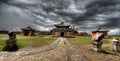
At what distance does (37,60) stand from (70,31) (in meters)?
51.3

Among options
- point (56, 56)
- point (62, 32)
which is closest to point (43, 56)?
point (56, 56)

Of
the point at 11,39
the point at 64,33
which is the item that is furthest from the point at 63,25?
the point at 11,39

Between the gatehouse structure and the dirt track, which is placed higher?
the gatehouse structure

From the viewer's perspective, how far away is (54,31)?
62.6 meters

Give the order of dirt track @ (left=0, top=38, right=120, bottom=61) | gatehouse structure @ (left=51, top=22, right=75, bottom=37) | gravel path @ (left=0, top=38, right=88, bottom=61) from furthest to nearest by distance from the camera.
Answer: gatehouse structure @ (left=51, top=22, right=75, bottom=37) → dirt track @ (left=0, top=38, right=120, bottom=61) → gravel path @ (left=0, top=38, right=88, bottom=61)

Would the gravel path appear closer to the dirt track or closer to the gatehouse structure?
the dirt track

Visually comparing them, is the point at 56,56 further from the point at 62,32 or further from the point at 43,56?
the point at 62,32

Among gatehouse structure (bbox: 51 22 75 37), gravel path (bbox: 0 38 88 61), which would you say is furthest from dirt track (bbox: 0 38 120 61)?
gatehouse structure (bbox: 51 22 75 37)

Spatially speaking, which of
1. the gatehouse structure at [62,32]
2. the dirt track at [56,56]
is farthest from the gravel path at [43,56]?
the gatehouse structure at [62,32]

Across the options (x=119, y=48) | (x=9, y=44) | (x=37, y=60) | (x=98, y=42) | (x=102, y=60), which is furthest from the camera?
(x=9, y=44)

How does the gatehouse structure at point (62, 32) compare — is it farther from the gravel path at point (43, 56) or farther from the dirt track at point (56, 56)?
the gravel path at point (43, 56)

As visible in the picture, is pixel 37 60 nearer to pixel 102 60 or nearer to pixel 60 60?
pixel 60 60

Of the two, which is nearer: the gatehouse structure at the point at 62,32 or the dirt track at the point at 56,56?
the dirt track at the point at 56,56

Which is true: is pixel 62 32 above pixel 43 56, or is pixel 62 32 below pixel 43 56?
above
